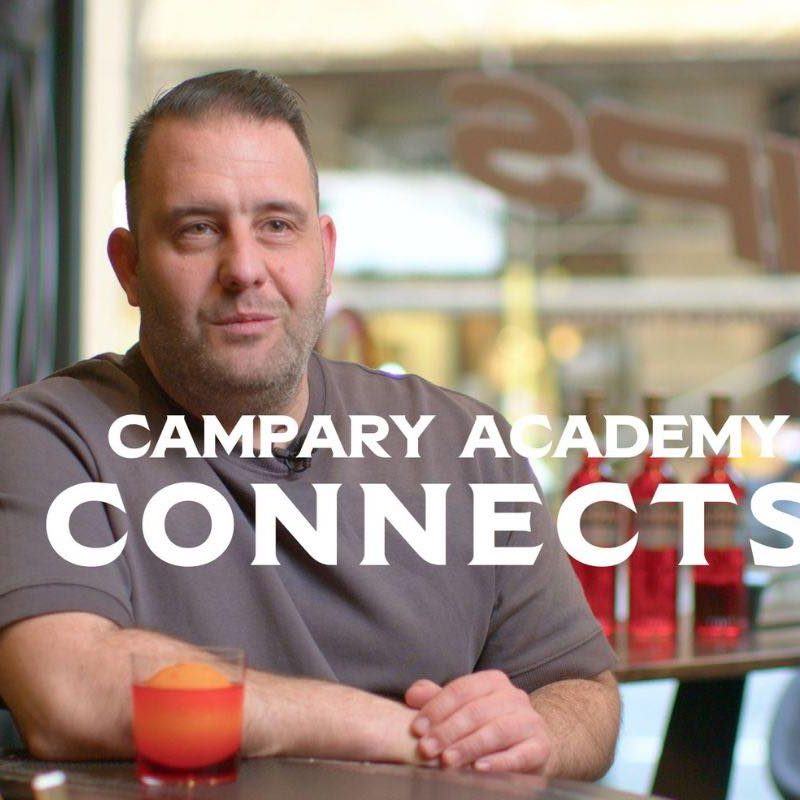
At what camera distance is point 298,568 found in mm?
1457

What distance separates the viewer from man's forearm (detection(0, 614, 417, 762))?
3.93ft

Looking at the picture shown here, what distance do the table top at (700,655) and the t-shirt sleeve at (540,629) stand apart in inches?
10.5

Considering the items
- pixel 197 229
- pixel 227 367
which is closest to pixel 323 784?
pixel 227 367

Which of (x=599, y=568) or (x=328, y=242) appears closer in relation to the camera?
(x=328, y=242)

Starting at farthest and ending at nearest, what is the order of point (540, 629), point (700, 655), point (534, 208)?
point (534, 208)
point (700, 655)
point (540, 629)

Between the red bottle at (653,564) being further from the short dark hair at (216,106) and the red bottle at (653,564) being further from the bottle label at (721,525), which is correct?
the short dark hair at (216,106)

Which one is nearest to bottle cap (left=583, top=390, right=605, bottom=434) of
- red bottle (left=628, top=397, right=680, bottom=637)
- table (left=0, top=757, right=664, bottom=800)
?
red bottle (left=628, top=397, right=680, bottom=637)

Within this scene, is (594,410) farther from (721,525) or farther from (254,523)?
(254,523)

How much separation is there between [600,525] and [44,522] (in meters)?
1.04

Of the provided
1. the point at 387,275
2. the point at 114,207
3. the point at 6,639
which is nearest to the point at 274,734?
the point at 6,639

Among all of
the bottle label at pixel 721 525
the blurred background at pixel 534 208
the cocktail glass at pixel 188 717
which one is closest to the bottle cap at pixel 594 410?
the bottle label at pixel 721 525

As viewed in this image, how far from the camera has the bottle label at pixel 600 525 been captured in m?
2.14

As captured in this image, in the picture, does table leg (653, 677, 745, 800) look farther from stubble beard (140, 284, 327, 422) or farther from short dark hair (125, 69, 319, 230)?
short dark hair (125, 69, 319, 230)

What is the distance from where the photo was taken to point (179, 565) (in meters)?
1.41
